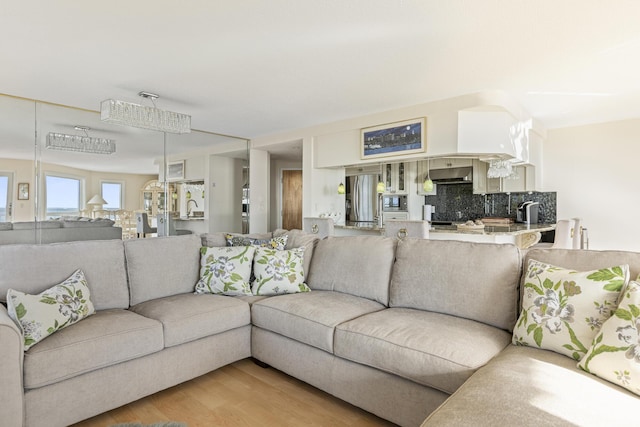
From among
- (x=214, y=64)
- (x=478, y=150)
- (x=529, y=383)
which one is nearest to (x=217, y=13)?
(x=214, y=64)

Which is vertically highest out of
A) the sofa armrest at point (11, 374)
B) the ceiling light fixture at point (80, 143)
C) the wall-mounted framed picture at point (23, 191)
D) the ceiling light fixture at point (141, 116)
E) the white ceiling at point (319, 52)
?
the white ceiling at point (319, 52)

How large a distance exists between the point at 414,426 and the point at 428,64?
2.71 m

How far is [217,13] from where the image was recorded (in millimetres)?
2219

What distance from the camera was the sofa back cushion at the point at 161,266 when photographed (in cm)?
247

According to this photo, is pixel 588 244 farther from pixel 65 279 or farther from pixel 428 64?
pixel 65 279

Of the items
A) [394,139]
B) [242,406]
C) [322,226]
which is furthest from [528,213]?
[242,406]

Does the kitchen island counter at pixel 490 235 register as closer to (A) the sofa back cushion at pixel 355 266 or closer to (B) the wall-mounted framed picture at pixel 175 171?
(A) the sofa back cushion at pixel 355 266

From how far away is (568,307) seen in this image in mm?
1527

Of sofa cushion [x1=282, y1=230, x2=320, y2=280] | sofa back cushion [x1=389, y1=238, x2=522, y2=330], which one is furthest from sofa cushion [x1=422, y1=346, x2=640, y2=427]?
sofa cushion [x1=282, y1=230, x2=320, y2=280]

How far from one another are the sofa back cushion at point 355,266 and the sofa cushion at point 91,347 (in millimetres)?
1181

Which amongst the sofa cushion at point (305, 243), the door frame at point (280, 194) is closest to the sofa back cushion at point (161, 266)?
the sofa cushion at point (305, 243)

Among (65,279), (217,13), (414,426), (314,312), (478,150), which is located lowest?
(414,426)

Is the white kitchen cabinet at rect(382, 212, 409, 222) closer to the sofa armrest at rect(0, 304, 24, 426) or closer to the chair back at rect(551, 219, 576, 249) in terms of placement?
the chair back at rect(551, 219, 576, 249)

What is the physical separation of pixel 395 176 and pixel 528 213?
2027 mm
